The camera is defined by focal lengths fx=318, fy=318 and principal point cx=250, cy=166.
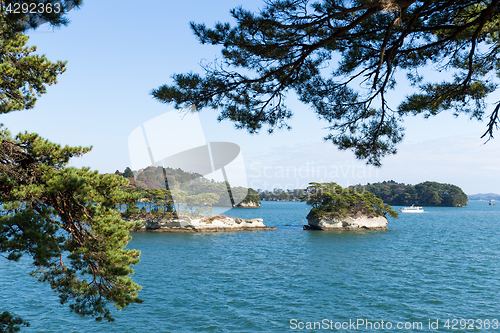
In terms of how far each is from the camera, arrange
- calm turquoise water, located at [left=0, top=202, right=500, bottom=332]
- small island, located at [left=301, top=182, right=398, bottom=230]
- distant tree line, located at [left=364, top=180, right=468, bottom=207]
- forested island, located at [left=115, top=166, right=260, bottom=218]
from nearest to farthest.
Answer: calm turquoise water, located at [left=0, top=202, right=500, bottom=332] < forested island, located at [left=115, top=166, right=260, bottom=218] < small island, located at [left=301, top=182, right=398, bottom=230] < distant tree line, located at [left=364, top=180, right=468, bottom=207]

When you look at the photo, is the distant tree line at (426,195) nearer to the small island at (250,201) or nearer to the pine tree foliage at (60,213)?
the small island at (250,201)

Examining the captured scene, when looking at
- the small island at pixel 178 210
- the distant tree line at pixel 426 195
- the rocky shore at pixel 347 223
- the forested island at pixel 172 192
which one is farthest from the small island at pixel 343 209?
the distant tree line at pixel 426 195

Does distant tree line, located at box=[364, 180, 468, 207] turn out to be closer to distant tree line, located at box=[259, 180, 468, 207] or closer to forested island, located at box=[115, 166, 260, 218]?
distant tree line, located at box=[259, 180, 468, 207]

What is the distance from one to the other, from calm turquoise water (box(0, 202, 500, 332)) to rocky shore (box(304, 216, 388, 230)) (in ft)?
36.2

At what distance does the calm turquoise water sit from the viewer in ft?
38.0

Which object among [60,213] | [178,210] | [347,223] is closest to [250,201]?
[178,210]

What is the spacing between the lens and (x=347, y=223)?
39.2 metres

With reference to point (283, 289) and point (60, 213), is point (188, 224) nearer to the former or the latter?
point (283, 289)

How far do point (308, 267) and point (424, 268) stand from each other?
7468 mm

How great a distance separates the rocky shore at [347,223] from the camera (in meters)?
39.2

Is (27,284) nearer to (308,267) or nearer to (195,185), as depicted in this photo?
(308,267)

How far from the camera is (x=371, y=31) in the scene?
5156 mm

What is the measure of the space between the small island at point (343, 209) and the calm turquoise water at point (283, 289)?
10971mm

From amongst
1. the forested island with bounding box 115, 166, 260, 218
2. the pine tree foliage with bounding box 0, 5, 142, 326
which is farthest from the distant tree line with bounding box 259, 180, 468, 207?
the pine tree foliage with bounding box 0, 5, 142, 326
